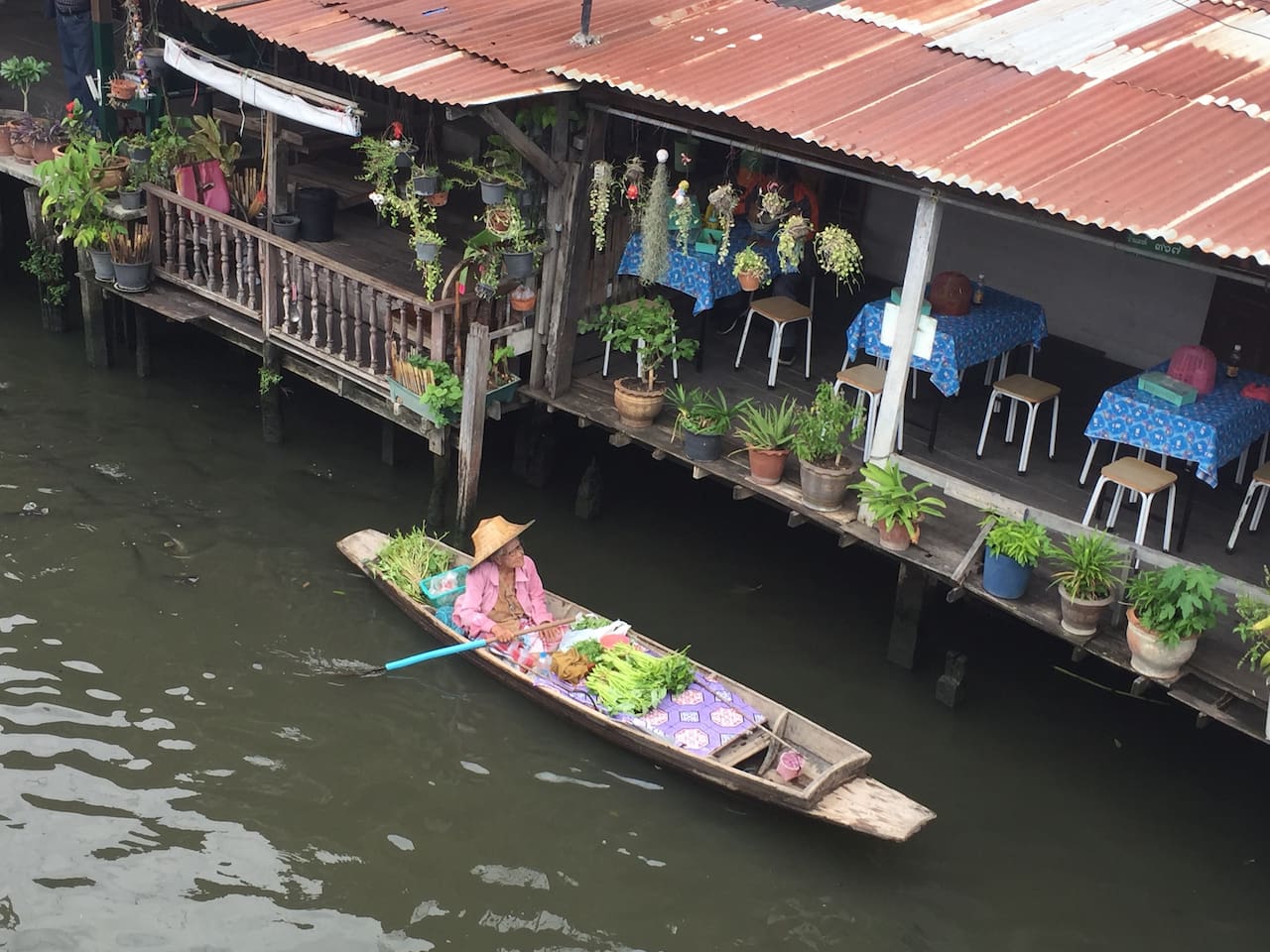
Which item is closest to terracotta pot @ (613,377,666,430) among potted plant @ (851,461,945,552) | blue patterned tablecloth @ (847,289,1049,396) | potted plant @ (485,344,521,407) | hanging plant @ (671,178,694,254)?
potted plant @ (485,344,521,407)

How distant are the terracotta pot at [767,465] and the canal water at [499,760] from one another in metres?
1.42

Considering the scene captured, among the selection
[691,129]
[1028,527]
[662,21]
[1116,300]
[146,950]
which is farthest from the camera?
[1116,300]

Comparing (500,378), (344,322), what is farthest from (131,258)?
(500,378)

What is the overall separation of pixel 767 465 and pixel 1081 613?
2748 mm

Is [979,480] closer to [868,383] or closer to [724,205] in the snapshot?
[868,383]

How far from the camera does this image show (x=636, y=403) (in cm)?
1191

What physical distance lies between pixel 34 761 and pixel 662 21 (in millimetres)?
7840

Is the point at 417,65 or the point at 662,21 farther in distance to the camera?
the point at 662,21

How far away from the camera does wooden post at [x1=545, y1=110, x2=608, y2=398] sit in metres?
11.9

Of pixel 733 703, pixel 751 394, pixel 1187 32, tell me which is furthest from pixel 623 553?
pixel 1187 32

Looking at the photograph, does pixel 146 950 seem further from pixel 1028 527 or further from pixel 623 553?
pixel 1028 527

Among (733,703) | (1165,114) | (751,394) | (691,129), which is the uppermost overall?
(1165,114)

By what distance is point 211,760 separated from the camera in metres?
10.2

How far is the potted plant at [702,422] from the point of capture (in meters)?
11.5
